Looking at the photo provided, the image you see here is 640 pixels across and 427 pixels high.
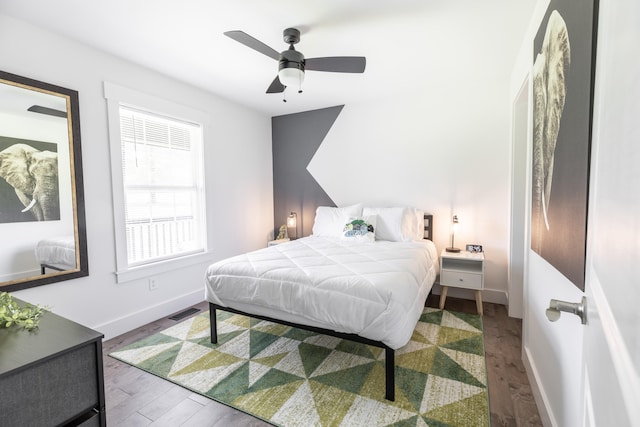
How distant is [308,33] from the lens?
2.31 meters

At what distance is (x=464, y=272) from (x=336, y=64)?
2392 millimetres

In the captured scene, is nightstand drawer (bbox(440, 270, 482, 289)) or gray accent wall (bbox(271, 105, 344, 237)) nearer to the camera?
nightstand drawer (bbox(440, 270, 482, 289))

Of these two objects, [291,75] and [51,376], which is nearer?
[51,376]

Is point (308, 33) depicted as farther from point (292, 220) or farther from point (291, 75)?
point (292, 220)

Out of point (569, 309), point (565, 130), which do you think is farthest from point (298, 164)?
point (569, 309)

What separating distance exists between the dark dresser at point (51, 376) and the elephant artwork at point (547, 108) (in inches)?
83.7

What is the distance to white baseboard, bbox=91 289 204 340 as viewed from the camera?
8.59 ft

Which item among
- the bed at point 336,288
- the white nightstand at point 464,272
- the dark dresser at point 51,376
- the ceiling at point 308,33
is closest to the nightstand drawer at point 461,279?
the white nightstand at point 464,272

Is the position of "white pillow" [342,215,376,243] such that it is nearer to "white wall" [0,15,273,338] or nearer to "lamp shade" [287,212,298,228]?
"lamp shade" [287,212,298,228]

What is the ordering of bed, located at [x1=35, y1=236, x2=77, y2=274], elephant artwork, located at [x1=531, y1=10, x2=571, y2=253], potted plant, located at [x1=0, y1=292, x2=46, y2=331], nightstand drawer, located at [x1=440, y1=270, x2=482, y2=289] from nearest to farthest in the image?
potted plant, located at [x1=0, y1=292, x2=46, y2=331] < elephant artwork, located at [x1=531, y1=10, x2=571, y2=253] < bed, located at [x1=35, y1=236, x2=77, y2=274] < nightstand drawer, located at [x1=440, y1=270, x2=482, y2=289]

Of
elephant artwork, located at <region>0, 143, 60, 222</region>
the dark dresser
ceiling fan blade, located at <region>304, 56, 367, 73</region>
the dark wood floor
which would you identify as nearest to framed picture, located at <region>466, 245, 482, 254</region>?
the dark wood floor

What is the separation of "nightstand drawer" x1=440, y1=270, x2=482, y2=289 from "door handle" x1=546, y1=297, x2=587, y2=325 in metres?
2.47

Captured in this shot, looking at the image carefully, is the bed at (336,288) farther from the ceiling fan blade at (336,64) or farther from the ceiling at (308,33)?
the ceiling at (308,33)

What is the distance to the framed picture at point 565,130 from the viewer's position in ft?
3.33
